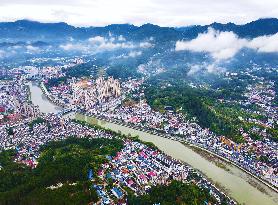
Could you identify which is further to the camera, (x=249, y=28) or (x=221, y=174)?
(x=249, y=28)

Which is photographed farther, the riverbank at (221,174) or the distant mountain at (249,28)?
the distant mountain at (249,28)

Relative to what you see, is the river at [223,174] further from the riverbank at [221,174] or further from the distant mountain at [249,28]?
the distant mountain at [249,28]

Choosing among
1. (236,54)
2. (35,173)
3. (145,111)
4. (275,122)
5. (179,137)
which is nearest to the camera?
(35,173)

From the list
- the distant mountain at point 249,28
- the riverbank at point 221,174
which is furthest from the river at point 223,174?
the distant mountain at point 249,28

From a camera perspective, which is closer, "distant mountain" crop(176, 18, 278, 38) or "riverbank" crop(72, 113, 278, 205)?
"riverbank" crop(72, 113, 278, 205)

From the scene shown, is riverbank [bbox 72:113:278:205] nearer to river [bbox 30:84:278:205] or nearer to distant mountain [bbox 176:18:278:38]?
river [bbox 30:84:278:205]

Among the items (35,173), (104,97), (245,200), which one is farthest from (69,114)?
(245,200)

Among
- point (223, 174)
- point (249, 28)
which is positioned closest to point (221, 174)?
point (223, 174)

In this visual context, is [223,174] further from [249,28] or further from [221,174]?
[249,28]

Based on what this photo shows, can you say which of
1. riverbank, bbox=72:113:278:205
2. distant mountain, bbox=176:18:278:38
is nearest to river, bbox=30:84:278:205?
riverbank, bbox=72:113:278:205

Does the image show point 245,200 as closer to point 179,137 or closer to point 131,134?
point 179,137

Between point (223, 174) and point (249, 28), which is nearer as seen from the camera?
point (223, 174)
